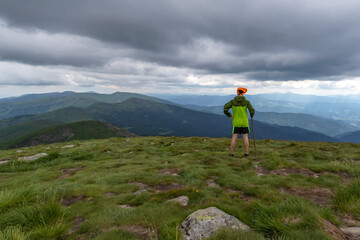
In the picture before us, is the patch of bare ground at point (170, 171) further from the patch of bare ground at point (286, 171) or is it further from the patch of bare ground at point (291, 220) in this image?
the patch of bare ground at point (291, 220)

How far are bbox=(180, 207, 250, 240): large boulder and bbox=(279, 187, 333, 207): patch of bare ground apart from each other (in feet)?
11.4

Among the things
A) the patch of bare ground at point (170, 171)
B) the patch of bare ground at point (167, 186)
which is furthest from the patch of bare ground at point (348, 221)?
the patch of bare ground at point (170, 171)

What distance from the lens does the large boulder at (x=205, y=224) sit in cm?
410

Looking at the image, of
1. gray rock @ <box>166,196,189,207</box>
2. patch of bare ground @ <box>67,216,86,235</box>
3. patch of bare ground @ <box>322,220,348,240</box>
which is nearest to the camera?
patch of bare ground @ <box>322,220,348,240</box>

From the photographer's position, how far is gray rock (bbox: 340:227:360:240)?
3.74 metres

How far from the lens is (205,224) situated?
4328 millimetres

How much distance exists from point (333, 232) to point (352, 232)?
20.4 inches

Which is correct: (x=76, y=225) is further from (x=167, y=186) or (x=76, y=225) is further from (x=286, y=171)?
(x=286, y=171)

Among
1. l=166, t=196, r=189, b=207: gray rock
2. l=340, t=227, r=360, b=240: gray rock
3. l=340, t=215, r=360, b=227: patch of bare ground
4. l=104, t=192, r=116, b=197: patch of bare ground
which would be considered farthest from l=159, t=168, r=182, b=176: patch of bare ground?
l=340, t=227, r=360, b=240: gray rock

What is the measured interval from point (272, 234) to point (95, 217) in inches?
189

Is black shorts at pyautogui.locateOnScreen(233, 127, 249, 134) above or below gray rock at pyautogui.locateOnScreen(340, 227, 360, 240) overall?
above

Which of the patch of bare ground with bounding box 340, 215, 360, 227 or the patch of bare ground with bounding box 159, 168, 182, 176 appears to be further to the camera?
the patch of bare ground with bounding box 159, 168, 182, 176

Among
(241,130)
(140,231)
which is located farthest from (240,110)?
(140,231)

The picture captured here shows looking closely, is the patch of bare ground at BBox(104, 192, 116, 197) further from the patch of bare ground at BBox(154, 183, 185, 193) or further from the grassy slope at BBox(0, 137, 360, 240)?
the patch of bare ground at BBox(154, 183, 185, 193)
